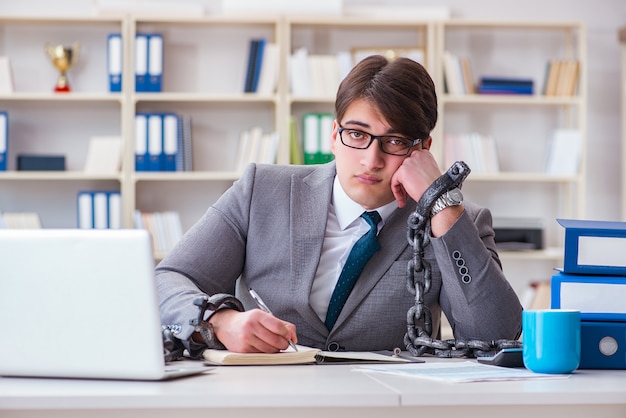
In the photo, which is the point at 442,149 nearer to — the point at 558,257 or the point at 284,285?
the point at 558,257

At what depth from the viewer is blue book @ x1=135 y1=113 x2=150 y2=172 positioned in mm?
4520

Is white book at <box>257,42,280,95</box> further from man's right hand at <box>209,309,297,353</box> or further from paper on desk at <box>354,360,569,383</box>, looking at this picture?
paper on desk at <box>354,360,569,383</box>

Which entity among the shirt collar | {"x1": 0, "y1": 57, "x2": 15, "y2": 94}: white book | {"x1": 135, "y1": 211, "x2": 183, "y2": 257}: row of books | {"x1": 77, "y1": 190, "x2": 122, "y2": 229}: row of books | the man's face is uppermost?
{"x1": 0, "y1": 57, "x2": 15, "y2": 94}: white book

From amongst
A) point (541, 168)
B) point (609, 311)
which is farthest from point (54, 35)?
point (609, 311)

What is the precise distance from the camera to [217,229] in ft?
6.55

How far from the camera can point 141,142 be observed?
452 cm

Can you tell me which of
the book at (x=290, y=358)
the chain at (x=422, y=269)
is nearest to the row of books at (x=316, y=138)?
the chain at (x=422, y=269)

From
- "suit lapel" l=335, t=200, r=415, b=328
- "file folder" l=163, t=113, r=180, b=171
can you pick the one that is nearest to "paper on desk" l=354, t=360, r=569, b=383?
"suit lapel" l=335, t=200, r=415, b=328

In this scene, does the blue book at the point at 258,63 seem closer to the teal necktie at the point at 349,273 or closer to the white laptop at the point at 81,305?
the teal necktie at the point at 349,273

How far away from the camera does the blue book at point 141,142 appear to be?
4520mm

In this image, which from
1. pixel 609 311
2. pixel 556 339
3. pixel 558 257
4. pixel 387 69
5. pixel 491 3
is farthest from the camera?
pixel 491 3

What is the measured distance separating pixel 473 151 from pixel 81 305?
369 cm

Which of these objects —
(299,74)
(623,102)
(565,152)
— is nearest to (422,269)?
(299,74)

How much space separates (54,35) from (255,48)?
1068mm
